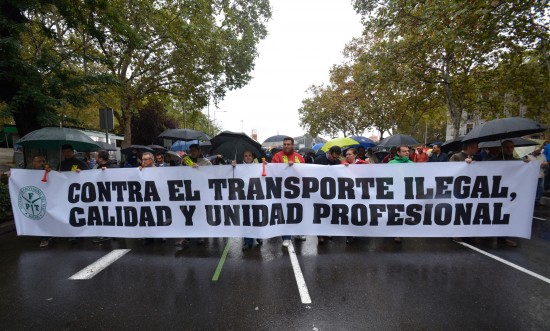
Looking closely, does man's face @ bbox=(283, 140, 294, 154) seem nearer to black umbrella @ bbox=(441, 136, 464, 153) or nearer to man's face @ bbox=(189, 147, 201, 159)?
man's face @ bbox=(189, 147, 201, 159)

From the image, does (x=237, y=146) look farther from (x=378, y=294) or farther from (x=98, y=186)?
(x=378, y=294)

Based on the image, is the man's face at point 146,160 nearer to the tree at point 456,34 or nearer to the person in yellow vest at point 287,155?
the person in yellow vest at point 287,155

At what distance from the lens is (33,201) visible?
525 centimetres

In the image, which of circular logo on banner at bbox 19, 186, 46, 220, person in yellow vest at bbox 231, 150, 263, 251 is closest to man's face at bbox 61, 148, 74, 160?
circular logo on banner at bbox 19, 186, 46, 220

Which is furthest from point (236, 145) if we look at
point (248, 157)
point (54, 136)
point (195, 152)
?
point (54, 136)

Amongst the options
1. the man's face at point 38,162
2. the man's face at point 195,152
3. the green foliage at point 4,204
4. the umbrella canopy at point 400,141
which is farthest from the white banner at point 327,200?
the umbrella canopy at point 400,141

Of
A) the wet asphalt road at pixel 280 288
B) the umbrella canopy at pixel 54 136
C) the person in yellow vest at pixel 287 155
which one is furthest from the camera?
the person in yellow vest at pixel 287 155

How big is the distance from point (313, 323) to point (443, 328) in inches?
50.6

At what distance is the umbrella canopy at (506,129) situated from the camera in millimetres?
4641

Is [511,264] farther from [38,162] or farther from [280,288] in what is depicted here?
[38,162]

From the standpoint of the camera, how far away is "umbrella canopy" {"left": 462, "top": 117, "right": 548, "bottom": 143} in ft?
15.2

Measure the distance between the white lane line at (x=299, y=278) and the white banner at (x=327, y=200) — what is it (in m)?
0.38

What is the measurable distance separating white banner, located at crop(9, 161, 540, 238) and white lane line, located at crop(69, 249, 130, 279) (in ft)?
1.16

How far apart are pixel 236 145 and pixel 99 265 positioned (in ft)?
10.2
